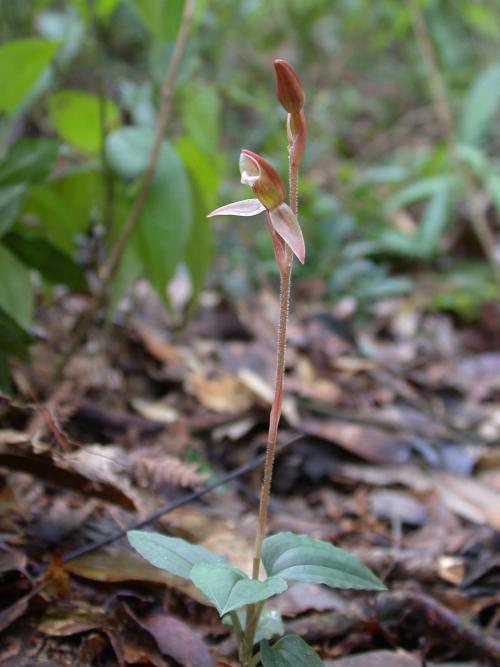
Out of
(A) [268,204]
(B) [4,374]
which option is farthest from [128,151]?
(A) [268,204]

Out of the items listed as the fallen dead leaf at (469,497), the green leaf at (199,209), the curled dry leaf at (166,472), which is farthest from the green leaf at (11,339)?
the fallen dead leaf at (469,497)

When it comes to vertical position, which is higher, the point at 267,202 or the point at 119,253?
the point at 267,202

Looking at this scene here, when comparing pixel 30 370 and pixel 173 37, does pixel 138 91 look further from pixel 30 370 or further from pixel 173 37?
pixel 30 370

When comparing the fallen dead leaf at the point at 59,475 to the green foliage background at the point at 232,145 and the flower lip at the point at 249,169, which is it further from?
the flower lip at the point at 249,169

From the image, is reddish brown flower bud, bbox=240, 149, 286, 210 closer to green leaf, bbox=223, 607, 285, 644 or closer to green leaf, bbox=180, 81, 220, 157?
green leaf, bbox=223, 607, 285, 644

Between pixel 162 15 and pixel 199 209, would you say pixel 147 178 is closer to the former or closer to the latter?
pixel 199 209

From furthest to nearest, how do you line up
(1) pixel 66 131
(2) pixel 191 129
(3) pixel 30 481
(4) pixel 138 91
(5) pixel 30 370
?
1. (4) pixel 138 91
2. (2) pixel 191 129
3. (1) pixel 66 131
4. (5) pixel 30 370
5. (3) pixel 30 481

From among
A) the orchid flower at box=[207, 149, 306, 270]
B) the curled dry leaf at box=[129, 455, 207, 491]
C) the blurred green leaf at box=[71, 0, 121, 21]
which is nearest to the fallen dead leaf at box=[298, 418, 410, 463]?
the curled dry leaf at box=[129, 455, 207, 491]

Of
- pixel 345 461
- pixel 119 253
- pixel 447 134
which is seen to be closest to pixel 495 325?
pixel 447 134
